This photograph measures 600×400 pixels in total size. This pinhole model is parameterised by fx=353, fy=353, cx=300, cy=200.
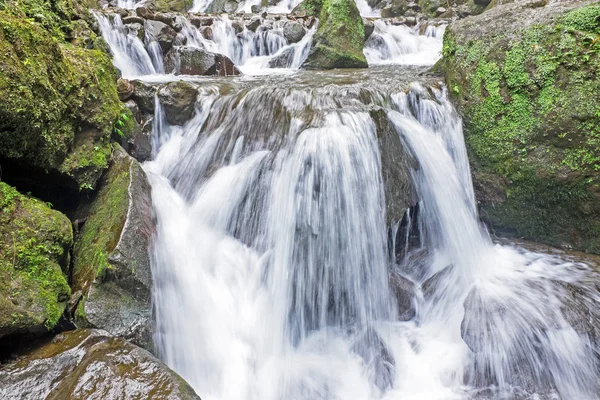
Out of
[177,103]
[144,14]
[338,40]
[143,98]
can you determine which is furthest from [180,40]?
[177,103]

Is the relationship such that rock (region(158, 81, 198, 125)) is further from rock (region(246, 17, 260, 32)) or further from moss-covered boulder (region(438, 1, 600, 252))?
rock (region(246, 17, 260, 32))

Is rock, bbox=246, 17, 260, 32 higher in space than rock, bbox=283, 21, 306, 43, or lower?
higher

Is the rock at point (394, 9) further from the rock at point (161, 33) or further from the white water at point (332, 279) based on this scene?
the white water at point (332, 279)

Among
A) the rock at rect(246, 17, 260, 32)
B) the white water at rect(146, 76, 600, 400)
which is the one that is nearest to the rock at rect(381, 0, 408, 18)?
the rock at rect(246, 17, 260, 32)

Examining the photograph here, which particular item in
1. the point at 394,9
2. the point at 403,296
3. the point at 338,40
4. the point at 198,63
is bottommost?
the point at 403,296

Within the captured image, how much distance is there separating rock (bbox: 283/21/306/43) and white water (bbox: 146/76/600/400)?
260 inches

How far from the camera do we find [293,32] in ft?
36.5

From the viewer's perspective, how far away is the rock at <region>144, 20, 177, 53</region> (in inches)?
363

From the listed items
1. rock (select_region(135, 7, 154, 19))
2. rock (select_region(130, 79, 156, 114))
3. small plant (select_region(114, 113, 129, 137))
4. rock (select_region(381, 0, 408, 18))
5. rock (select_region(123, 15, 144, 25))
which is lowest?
small plant (select_region(114, 113, 129, 137))

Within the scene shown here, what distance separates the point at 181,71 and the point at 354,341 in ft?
24.5

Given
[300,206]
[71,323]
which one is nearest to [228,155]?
[300,206]

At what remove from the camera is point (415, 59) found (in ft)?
36.5

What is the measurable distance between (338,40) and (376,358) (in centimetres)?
829

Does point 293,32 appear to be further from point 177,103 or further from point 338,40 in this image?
point 177,103
